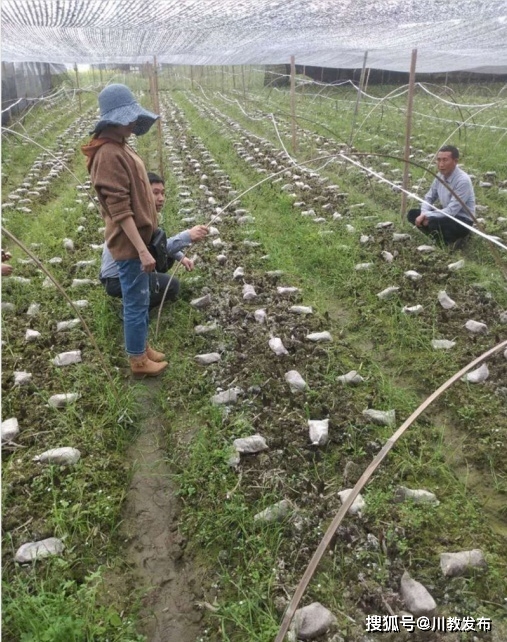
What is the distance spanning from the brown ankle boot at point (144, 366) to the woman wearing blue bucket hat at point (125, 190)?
0.26 metres

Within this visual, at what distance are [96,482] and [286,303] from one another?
202 centimetres

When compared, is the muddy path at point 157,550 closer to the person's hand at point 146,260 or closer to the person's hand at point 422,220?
the person's hand at point 146,260

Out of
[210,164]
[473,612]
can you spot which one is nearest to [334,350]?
[473,612]

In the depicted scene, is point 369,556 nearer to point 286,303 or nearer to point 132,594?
point 132,594

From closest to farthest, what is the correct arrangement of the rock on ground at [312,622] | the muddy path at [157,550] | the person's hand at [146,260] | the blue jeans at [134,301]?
the rock on ground at [312,622] < the muddy path at [157,550] < the person's hand at [146,260] < the blue jeans at [134,301]

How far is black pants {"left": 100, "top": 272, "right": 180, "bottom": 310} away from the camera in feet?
11.8

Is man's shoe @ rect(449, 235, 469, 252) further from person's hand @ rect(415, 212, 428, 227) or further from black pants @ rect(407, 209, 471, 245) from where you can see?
person's hand @ rect(415, 212, 428, 227)

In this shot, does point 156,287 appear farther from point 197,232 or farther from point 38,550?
point 38,550

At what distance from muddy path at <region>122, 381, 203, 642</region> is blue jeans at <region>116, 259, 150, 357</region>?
0.55m

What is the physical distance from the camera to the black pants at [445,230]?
15.9 feet

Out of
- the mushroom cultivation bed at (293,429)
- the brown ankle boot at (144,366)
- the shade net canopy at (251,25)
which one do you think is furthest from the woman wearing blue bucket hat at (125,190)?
the shade net canopy at (251,25)

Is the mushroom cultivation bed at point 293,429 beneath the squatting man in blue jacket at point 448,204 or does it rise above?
beneath

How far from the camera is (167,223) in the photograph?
573 centimetres

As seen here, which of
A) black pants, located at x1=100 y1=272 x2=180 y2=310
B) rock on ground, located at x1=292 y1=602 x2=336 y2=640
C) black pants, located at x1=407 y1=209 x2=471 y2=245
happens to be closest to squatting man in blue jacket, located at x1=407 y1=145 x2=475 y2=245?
black pants, located at x1=407 y1=209 x2=471 y2=245
